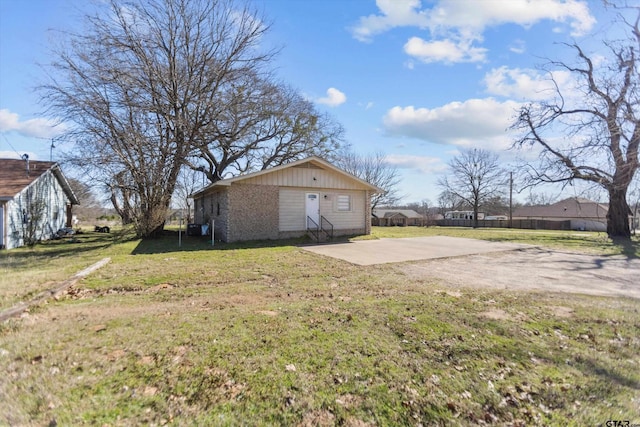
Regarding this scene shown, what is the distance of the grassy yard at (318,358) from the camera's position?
7.78 ft

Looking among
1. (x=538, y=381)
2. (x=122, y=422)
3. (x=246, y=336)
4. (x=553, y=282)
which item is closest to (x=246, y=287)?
(x=246, y=336)

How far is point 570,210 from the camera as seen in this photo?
48.5m

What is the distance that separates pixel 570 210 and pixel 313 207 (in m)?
50.6

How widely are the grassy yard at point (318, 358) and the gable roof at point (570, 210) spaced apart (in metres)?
48.6

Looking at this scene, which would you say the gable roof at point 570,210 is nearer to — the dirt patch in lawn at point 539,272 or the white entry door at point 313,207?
the dirt patch in lawn at point 539,272

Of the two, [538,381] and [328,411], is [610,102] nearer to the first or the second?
[538,381]

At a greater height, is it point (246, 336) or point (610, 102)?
point (610, 102)

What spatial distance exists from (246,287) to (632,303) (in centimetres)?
669

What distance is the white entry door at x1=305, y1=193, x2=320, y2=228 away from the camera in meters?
15.7

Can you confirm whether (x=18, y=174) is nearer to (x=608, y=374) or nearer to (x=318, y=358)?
(x=318, y=358)

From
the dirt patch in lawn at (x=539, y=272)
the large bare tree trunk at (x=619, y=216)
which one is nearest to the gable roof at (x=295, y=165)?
the dirt patch in lawn at (x=539, y=272)

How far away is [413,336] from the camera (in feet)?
12.2

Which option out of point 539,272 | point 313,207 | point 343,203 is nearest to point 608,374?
point 539,272

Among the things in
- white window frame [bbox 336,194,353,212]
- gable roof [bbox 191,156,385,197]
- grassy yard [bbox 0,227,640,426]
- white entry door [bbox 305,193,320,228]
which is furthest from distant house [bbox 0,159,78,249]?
white window frame [bbox 336,194,353,212]
